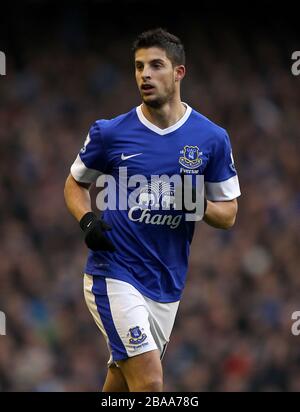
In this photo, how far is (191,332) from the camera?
11930mm

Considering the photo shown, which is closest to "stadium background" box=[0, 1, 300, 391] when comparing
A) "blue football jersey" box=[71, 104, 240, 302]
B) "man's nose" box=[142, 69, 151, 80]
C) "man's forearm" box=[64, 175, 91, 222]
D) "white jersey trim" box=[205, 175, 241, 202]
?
"man's forearm" box=[64, 175, 91, 222]

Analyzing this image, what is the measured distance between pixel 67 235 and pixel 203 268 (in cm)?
163

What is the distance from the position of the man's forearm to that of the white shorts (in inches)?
14.8

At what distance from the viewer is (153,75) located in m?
6.09

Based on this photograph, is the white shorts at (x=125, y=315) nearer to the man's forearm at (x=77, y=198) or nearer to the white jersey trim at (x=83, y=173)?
the man's forearm at (x=77, y=198)

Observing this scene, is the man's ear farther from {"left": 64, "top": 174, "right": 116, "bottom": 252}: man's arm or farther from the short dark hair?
{"left": 64, "top": 174, "right": 116, "bottom": 252}: man's arm

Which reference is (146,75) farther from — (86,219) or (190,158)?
(86,219)

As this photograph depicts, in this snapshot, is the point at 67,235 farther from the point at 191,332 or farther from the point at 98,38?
the point at 98,38

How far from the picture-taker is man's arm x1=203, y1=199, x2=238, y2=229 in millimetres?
6114

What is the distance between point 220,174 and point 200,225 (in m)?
6.78

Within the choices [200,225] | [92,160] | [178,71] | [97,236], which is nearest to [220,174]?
[178,71]

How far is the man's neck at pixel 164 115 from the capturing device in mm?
6230

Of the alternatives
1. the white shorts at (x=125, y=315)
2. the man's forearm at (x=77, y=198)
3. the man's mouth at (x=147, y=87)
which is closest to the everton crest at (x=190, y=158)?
the man's mouth at (x=147, y=87)
